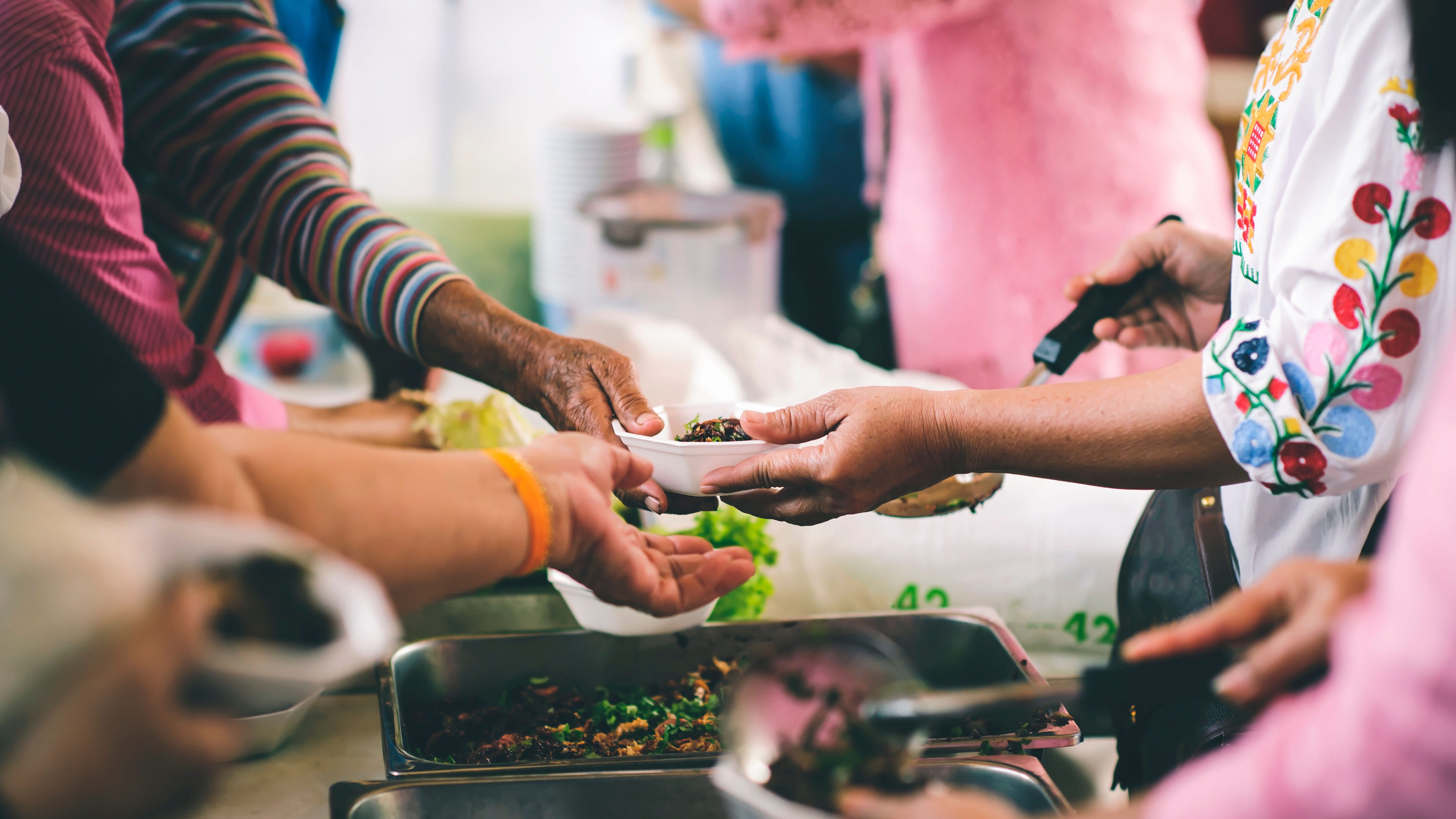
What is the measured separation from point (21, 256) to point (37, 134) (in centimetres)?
53

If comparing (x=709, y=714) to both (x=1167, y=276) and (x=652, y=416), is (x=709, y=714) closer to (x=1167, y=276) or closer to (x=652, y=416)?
(x=652, y=416)

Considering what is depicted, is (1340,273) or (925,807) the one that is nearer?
(925,807)

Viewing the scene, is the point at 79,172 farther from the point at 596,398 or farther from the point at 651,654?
the point at 651,654

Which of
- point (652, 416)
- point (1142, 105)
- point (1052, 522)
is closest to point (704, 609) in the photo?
point (652, 416)

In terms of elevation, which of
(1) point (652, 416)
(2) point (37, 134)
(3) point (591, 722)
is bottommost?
(3) point (591, 722)

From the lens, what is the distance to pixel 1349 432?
2.83 ft

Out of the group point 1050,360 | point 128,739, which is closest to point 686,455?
point 1050,360

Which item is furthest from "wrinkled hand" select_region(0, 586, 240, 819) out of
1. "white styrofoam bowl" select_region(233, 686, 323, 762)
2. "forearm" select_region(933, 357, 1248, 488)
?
"forearm" select_region(933, 357, 1248, 488)

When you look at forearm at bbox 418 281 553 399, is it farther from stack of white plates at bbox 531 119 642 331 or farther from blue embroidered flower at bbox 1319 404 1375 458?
stack of white plates at bbox 531 119 642 331

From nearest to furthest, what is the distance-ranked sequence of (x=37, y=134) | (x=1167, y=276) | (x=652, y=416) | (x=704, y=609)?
(x=37, y=134) → (x=652, y=416) → (x=704, y=609) → (x=1167, y=276)

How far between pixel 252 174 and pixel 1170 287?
1338 mm

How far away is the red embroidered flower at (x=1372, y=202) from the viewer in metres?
0.82

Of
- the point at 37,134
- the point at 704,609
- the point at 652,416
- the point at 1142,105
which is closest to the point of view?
the point at 37,134

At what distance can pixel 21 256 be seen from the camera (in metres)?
0.64
